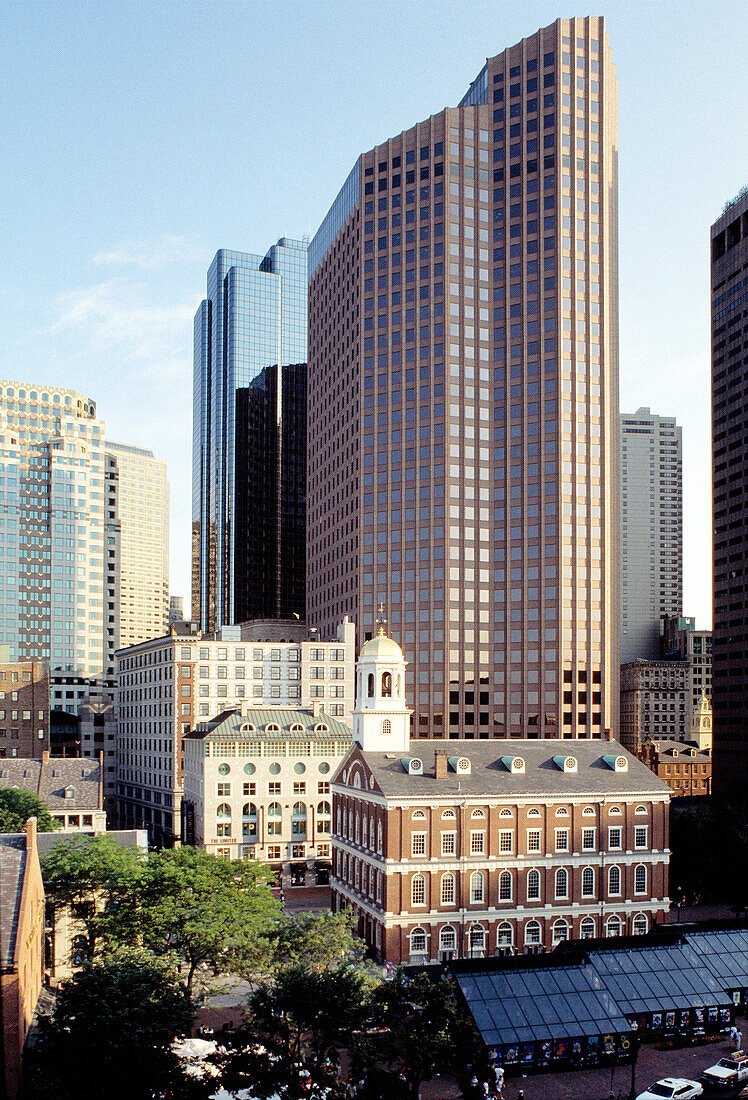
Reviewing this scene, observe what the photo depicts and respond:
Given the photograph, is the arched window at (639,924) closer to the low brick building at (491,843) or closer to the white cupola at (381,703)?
the low brick building at (491,843)

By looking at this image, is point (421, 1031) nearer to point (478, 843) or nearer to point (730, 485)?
point (478, 843)

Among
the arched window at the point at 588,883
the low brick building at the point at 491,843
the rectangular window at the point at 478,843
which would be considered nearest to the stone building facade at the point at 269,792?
the low brick building at the point at 491,843

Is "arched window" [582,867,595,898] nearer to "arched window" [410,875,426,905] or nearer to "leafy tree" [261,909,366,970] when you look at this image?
"arched window" [410,875,426,905]

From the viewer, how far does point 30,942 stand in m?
47.9

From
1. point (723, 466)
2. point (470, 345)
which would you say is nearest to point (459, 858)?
point (470, 345)

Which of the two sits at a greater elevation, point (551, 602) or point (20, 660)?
point (551, 602)

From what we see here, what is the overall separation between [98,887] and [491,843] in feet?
111

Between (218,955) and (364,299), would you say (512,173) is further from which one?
(218,955)

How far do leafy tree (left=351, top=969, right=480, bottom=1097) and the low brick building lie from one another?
92.1ft

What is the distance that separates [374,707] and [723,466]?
121 m

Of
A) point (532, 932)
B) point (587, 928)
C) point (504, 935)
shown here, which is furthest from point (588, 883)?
point (504, 935)

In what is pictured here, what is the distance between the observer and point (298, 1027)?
48.5m

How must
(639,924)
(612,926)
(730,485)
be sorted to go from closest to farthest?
(612,926) < (639,924) < (730,485)

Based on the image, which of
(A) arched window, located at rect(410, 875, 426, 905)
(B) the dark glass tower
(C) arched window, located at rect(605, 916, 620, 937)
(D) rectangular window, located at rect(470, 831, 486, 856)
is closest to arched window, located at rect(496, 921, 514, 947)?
(D) rectangular window, located at rect(470, 831, 486, 856)
